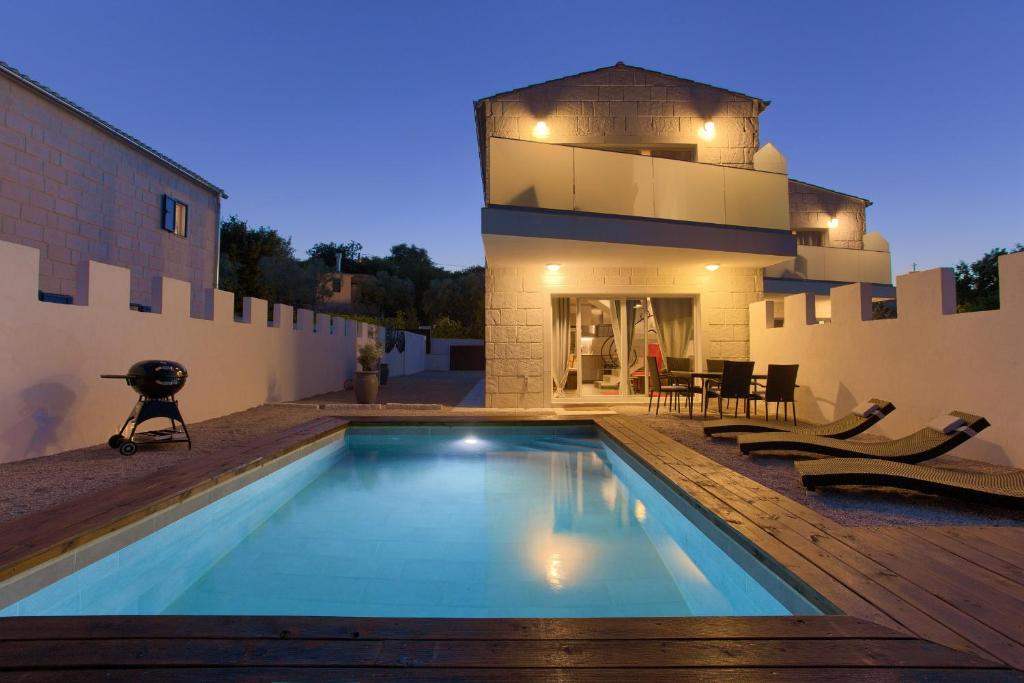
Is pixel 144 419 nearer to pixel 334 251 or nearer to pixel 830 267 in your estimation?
pixel 830 267

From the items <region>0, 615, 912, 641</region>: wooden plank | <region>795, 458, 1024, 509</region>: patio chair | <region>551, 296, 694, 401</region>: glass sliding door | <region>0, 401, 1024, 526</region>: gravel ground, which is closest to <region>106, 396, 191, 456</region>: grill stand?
<region>0, 401, 1024, 526</region>: gravel ground

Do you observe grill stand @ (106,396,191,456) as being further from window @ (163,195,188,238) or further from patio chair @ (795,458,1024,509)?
window @ (163,195,188,238)

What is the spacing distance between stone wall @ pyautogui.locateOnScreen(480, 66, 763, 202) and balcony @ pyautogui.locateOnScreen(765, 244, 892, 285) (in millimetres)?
4525

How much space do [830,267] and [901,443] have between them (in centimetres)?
1109

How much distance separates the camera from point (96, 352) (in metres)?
5.95

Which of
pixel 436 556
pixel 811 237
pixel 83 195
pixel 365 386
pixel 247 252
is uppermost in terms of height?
pixel 247 252

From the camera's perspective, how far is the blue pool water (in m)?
2.98

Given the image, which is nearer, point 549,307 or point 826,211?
point 549,307

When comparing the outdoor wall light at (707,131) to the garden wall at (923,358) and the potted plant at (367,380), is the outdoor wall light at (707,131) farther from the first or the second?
the potted plant at (367,380)

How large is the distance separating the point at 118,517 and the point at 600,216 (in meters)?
7.23

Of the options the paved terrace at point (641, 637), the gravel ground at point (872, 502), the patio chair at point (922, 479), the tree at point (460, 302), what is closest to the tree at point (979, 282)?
the tree at point (460, 302)

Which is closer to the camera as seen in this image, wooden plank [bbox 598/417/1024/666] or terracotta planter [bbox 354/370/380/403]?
wooden plank [bbox 598/417/1024/666]

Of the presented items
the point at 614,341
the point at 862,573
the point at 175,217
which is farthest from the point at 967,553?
the point at 175,217

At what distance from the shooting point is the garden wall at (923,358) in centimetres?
502
